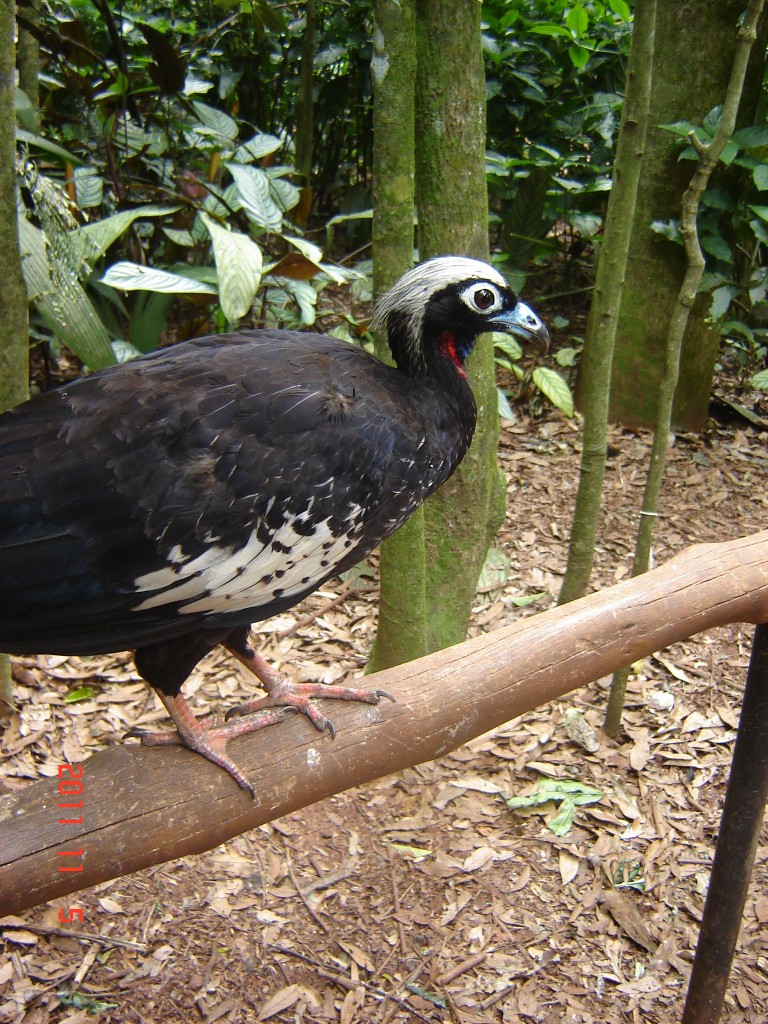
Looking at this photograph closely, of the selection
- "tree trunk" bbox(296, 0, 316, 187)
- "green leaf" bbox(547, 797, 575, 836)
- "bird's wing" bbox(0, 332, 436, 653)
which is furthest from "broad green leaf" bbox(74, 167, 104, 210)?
"green leaf" bbox(547, 797, 575, 836)


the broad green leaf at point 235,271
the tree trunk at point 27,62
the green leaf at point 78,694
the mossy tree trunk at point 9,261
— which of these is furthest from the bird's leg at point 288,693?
the tree trunk at point 27,62

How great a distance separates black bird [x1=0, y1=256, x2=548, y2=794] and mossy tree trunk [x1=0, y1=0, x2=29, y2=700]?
64 cm

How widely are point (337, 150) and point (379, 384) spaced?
20.0 feet

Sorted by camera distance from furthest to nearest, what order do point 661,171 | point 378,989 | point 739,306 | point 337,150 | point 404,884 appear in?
point 337,150 → point 739,306 → point 661,171 → point 404,884 → point 378,989

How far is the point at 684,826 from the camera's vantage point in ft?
12.2

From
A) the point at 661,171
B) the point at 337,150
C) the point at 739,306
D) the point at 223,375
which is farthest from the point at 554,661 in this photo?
the point at 337,150

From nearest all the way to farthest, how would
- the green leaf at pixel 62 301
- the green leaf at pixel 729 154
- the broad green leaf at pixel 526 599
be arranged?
the green leaf at pixel 62 301, the broad green leaf at pixel 526 599, the green leaf at pixel 729 154

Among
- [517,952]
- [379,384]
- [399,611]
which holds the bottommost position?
[517,952]

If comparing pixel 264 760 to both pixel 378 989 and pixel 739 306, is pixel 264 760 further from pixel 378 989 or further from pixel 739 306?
pixel 739 306

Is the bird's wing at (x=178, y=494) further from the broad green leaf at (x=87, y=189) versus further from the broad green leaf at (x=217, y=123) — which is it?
the broad green leaf at (x=217, y=123)

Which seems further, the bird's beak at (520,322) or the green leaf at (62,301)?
the green leaf at (62,301)

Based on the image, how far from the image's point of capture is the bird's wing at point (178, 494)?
2229mm

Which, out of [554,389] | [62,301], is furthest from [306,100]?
[62,301]

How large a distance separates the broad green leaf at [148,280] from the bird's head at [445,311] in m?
1.59
